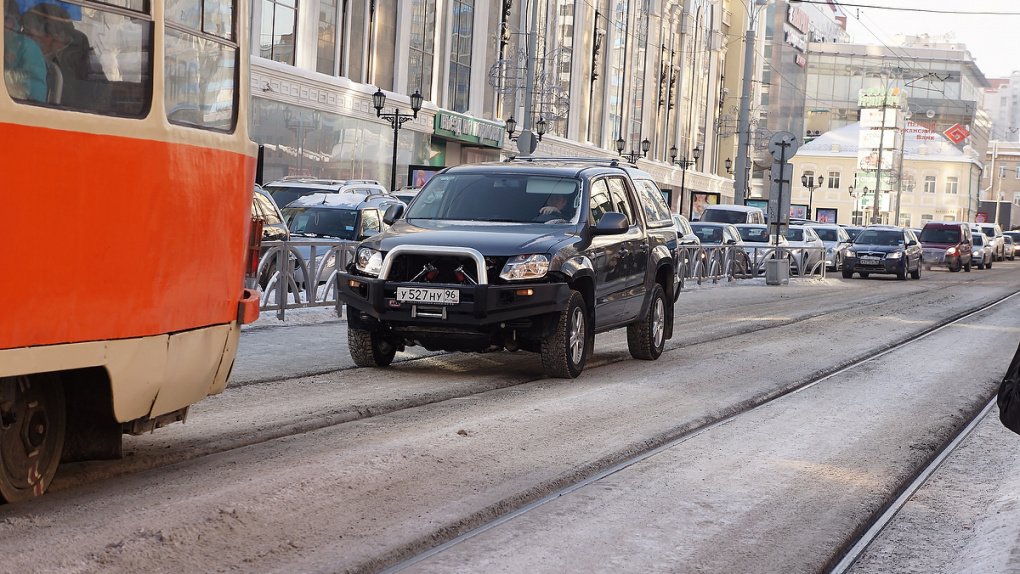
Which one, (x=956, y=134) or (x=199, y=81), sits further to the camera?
(x=956, y=134)

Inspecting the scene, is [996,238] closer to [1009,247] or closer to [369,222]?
[1009,247]

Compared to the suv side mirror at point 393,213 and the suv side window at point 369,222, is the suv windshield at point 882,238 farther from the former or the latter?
the suv side mirror at point 393,213

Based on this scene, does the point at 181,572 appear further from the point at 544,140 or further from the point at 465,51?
the point at 544,140

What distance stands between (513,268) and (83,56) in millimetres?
5338

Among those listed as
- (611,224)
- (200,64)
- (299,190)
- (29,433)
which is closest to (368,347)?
(611,224)

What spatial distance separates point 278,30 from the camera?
3272cm

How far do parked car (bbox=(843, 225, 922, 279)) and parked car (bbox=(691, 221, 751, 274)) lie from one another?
5238mm

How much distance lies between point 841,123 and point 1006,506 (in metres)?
140

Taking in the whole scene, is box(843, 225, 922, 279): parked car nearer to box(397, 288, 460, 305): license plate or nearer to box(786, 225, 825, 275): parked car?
box(786, 225, 825, 275): parked car

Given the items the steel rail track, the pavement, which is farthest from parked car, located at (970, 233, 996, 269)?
the pavement

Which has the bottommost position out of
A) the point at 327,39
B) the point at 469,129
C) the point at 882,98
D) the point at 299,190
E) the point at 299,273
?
the point at 299,273

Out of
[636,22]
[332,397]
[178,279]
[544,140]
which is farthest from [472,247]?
[636,22]

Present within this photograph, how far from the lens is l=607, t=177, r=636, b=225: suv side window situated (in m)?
11.7

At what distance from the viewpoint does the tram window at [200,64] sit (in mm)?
5316
